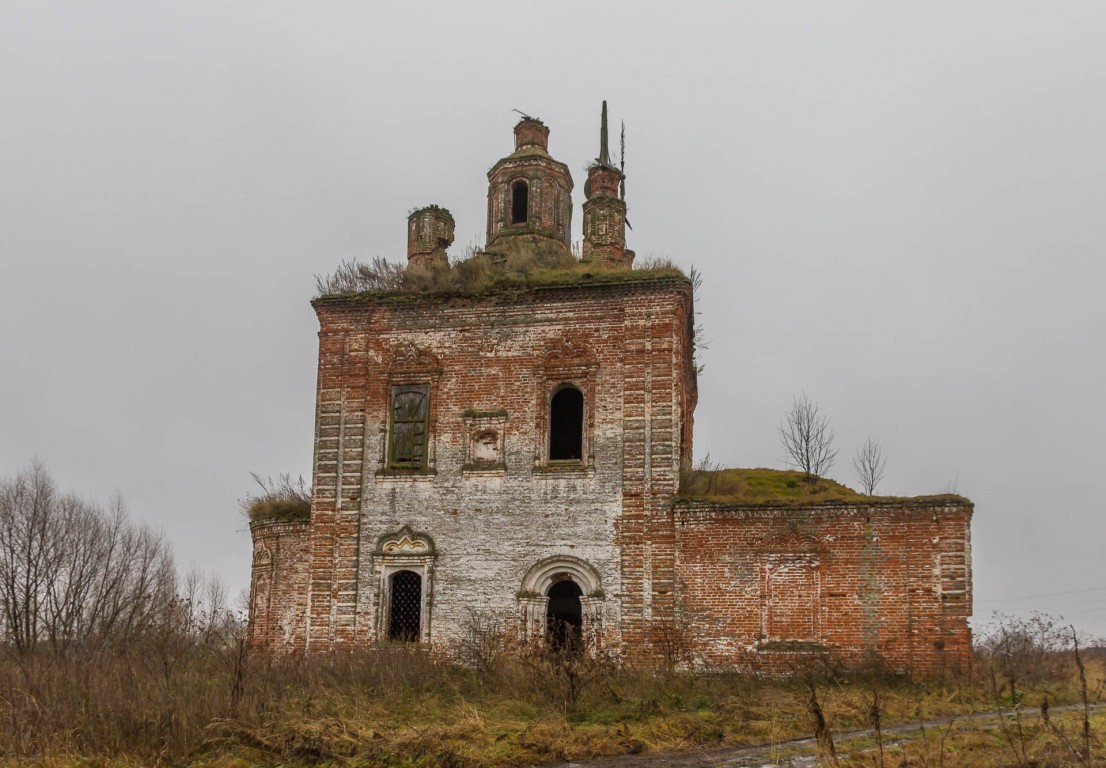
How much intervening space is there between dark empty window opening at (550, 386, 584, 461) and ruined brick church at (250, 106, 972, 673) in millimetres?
34

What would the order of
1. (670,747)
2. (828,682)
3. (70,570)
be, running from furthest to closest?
(70,570)
(828,682)
(670,747)

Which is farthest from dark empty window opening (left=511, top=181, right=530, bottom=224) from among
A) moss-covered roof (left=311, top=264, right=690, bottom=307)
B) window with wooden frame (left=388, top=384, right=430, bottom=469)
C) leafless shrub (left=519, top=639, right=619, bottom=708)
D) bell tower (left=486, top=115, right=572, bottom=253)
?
leafless shrub (left=519, top=639, right=619, bottom=708)

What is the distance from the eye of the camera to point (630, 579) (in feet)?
52.8

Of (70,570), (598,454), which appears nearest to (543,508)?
(598,454)

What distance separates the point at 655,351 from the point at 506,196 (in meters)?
5.50

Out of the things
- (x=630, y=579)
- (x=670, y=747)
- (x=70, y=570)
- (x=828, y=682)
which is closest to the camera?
(x=670, y=747)

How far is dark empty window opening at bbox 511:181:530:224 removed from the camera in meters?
20.6

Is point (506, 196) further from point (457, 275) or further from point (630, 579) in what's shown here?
point (630, 579)

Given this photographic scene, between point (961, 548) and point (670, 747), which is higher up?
point (961, 548)

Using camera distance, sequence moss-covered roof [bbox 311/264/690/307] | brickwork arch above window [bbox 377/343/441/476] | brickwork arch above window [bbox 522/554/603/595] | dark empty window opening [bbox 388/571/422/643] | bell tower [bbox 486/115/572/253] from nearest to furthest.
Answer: brickwork arch above window [bbox 522/554/603/595], dark empty window opening [bbox 388/571/422/643], moss-covered roof [bbox 311/264/690/307], brickwork arch above window [bbox 377/343/441/476], bell tower [bbox 486/115/572/253]

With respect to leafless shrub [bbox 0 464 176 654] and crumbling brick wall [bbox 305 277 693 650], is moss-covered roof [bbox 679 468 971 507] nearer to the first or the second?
crumbling brick wall [bbox 305 277 693 650]

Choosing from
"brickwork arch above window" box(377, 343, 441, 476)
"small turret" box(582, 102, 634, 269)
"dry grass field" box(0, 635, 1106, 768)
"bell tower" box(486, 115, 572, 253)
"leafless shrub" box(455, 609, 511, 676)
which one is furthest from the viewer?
"bell tower" box(486, 115, 572, 253)

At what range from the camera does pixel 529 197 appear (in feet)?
66.9

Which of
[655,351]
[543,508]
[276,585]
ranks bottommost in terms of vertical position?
[276,585]
